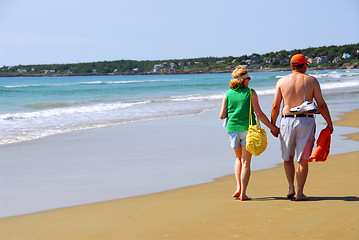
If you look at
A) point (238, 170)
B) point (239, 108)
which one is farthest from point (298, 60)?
point (238, 170)

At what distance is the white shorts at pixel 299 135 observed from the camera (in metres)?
5.05

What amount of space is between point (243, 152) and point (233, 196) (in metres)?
0.52

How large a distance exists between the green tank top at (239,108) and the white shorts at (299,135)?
37 centimetres

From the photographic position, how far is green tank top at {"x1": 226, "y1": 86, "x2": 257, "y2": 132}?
5281mm

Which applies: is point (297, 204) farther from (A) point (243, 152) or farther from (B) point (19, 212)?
(B) point (19, 212)

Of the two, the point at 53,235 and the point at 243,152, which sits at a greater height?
the point at 243,152

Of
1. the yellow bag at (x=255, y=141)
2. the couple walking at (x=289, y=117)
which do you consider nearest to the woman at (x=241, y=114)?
the couple walking at (x=289, y=117)

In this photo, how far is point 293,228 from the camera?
4113mm

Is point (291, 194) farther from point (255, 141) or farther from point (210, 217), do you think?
point (210, 217)

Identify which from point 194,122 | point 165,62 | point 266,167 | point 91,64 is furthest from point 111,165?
point 165,62

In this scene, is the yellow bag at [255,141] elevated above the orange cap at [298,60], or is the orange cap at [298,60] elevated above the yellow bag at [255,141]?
the orange cap at [298,60]

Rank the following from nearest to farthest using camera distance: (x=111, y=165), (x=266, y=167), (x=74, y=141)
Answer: (x=266, y=167)
(x=111, y=165)
(x=74, y=141)

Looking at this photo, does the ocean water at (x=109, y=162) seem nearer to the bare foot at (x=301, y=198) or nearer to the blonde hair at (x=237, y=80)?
the bare foot at (x=301, y=198)

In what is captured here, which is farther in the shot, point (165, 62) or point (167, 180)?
point (165, 62)
